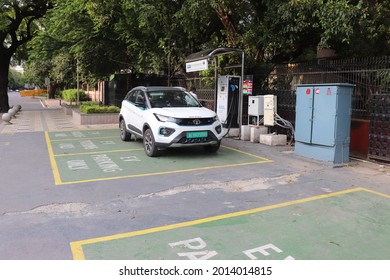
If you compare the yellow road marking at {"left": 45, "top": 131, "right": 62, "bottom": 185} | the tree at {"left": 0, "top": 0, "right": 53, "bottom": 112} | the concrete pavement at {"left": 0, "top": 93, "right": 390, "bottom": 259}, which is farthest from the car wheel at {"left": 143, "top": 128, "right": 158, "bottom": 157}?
the tree at {"left": 0, "top": 0, "right": 53, "bottom": 112}

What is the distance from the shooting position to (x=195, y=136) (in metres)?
7.95

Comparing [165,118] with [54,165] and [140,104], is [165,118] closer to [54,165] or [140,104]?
[140,104]

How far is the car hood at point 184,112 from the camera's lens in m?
7.96

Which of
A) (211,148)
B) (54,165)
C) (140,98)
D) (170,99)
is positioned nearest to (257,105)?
(211,148)

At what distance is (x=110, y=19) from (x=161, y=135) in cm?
859

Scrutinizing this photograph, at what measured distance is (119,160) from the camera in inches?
318

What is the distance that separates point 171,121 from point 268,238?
14.4 feet

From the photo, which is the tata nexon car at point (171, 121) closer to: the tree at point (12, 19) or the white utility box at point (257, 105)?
the white utility box at point (257, 105)

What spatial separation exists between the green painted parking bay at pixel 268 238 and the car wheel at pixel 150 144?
3796 millimetres

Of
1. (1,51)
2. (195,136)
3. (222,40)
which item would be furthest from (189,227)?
(1,51)

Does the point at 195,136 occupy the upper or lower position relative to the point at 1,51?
lower

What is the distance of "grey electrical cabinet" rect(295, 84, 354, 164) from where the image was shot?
7422mm

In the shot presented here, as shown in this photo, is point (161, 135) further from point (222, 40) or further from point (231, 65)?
point (222, 40)

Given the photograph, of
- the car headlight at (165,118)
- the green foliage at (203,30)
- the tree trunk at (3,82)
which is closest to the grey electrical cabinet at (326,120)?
the green foliage at (203,30)
